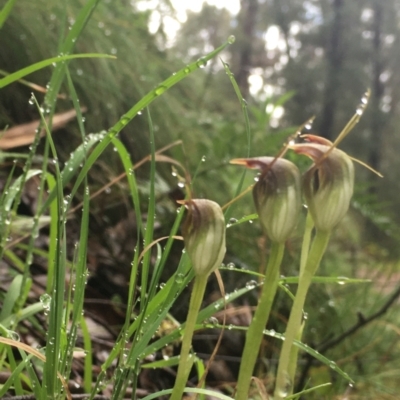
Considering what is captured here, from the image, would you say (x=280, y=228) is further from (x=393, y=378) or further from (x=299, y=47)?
(x=299, y=47)

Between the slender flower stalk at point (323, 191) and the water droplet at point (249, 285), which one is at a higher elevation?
the slender flower stalk at point (323, 191)

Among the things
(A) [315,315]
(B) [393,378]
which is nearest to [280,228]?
(A) [315,315]

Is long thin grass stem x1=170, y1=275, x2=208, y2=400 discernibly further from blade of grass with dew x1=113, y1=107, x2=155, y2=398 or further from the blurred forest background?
the blurred forest background

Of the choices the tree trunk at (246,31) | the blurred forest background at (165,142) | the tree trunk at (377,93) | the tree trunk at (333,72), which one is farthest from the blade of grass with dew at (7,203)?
the tree trunk at (377,93)

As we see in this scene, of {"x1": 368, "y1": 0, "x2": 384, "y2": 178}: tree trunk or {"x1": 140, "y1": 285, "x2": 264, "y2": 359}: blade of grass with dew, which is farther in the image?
{"x1": 368, "y1": 0, "x2": 384, "y2": 178}: tree trunk

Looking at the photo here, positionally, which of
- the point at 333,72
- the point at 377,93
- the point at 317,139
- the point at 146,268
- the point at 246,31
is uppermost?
the point at 246,31

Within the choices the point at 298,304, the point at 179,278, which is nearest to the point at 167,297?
the point at 179,278

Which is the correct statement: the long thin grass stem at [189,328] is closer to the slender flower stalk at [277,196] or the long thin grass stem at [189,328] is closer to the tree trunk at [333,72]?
the slender flower stalk at [277,196]

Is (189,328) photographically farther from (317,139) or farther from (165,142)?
(165,142)

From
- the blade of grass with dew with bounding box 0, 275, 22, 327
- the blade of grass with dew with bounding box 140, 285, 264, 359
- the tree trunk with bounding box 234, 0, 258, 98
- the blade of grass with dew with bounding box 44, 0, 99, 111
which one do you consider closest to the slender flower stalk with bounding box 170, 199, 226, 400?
the blade of grass with dew with bounding box 140, 285, 264, 359
